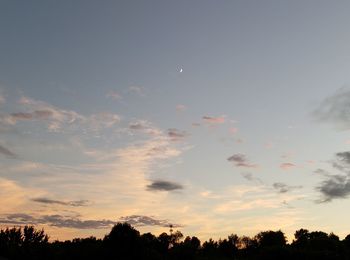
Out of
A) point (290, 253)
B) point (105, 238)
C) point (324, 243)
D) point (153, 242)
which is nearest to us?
point (105, 238)

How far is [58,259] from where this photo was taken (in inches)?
3147

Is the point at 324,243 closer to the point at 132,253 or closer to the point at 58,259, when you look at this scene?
the point at 132,253

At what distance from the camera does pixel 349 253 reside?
135125 millimetres

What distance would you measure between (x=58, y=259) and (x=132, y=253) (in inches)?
875

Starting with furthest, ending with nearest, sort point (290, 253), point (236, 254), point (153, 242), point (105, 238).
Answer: point (236, 254) < point (153, 242) < point (290, 253) < point (105, 238)

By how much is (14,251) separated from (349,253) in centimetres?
10511

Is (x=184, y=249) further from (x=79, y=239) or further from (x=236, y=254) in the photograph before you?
(x=236, y=254)

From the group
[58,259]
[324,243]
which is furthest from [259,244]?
[58,259]

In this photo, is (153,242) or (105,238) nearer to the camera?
(105,238)

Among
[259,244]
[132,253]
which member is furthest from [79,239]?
[259,244]

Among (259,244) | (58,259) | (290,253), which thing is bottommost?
(58,259)

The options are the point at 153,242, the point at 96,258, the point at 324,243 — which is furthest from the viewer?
the point at 153,242

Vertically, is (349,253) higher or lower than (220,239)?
lower

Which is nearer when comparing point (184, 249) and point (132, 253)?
point (132, 253)
